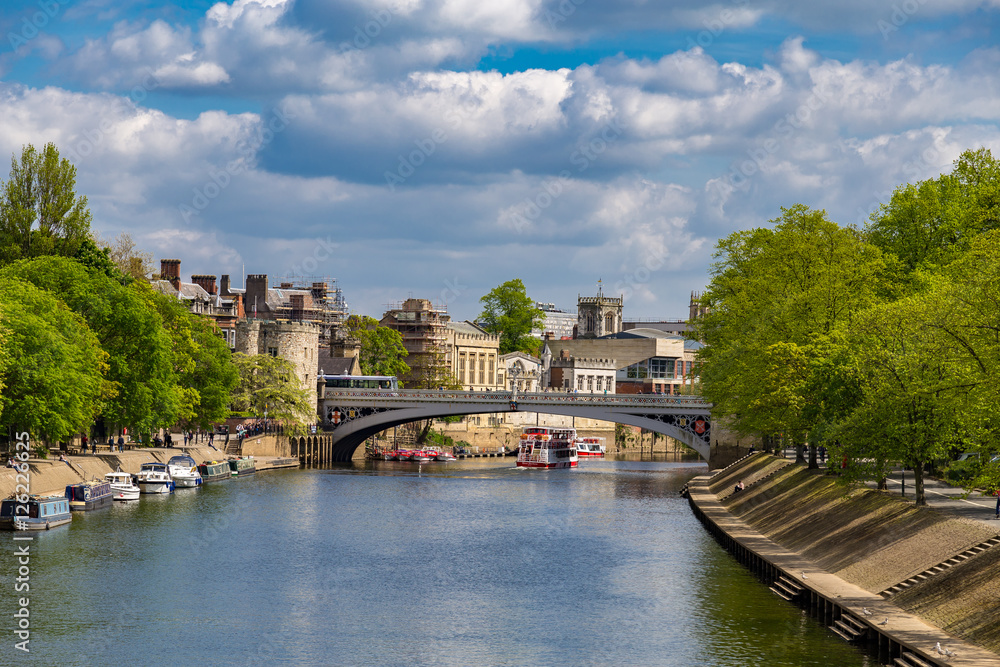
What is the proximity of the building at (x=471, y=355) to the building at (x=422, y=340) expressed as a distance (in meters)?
1.37

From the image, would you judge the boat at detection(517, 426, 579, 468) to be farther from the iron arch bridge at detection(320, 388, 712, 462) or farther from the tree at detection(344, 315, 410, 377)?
the tree at detection(344, 315, 410, 377)

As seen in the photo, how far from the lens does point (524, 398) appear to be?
125 m

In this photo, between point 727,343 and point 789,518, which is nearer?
point 789,518

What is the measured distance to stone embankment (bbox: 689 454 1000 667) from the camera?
37.0 meters

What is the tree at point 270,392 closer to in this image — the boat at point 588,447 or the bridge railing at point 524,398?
the bridge railing at point 524,398

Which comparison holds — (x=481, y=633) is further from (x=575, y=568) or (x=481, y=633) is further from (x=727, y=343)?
(x=727, y=343)

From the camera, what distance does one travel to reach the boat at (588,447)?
169 m

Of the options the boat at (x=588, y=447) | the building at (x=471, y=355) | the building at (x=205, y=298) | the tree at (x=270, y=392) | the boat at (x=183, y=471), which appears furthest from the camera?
the building at (x=471, y=355)

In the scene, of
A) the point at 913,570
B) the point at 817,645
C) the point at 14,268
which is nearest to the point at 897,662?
the point at 817,645

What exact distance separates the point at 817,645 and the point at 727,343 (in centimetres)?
4717

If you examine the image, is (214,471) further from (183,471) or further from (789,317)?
(789,317)

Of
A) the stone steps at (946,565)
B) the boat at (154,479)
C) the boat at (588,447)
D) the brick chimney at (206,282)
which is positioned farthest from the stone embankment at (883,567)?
the boat at (588,447)

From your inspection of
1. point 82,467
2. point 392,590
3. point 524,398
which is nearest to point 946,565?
point 392,590

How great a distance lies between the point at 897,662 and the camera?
3628cm
